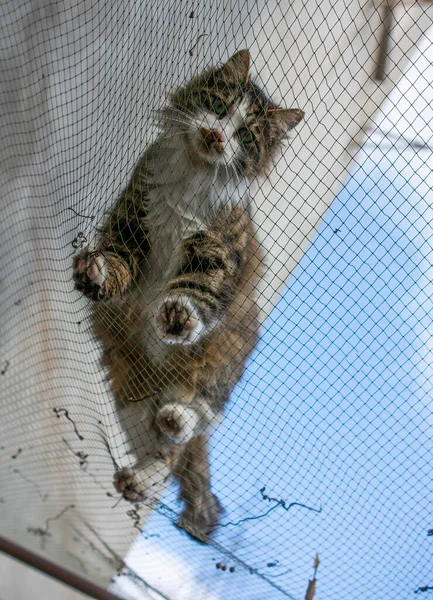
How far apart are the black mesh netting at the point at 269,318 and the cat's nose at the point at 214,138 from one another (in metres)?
0.21

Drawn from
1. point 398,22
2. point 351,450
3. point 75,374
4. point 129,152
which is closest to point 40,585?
point 75,374

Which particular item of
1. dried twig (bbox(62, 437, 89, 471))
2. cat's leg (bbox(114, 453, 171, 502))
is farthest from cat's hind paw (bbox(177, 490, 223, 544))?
dried twig (bbox(62, 437, 89, 471))

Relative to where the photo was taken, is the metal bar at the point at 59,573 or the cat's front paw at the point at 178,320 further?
the cat's front paw at the point at 178,320

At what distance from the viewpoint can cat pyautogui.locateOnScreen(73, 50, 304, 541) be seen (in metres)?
1.65

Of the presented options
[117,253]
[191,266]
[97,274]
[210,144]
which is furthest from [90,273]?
[210,144]

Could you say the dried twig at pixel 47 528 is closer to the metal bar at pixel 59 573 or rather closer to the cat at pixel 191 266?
the cat at pixel 191 266

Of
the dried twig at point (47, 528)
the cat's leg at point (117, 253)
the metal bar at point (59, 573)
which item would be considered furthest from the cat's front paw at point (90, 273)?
the dried twig at point (47, 528)

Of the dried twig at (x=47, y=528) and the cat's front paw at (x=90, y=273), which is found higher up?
the cat's front paw at (x=90, y=273)

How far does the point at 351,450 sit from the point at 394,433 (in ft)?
0.38

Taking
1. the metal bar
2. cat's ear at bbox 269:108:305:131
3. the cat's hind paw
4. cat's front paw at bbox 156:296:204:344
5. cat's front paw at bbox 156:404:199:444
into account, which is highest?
cat's ear at bbox 269:108:305:131

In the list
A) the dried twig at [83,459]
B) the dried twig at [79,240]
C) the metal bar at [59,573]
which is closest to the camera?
the metal bar at [59,573]

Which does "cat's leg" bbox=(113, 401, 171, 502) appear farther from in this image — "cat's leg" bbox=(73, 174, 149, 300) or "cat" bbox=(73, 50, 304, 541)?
"cat's leg" bbox=(73, 174, 149, 300)

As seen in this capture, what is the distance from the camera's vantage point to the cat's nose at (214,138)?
1.59 meters

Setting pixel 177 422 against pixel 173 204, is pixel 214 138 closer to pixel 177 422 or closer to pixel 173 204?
pixel 173 204
